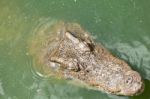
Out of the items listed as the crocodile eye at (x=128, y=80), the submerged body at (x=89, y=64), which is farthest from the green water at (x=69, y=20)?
the crocodile eye at (x=128, y=80)

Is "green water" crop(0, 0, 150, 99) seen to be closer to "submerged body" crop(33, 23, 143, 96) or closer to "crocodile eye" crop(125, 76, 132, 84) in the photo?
"submerged body" crop(33, 23, 143, 96)

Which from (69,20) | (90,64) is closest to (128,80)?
(90,64)

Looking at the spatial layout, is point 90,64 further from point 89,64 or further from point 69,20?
point 69,20

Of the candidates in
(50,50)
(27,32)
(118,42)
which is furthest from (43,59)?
(118,42)

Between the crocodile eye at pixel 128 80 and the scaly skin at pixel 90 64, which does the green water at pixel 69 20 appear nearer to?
the scaly skin at pixel 90 64

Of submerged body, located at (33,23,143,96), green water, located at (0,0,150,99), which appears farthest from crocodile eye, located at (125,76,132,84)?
green water, located at (0,0,150,99)
